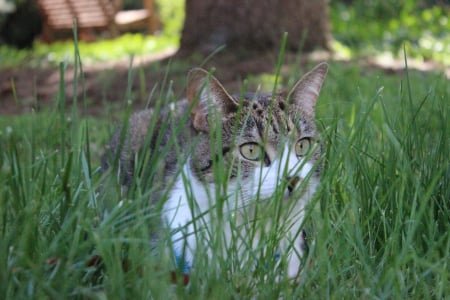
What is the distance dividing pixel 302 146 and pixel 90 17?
34.1ft

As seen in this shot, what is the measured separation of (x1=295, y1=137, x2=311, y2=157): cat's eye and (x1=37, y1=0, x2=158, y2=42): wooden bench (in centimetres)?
991

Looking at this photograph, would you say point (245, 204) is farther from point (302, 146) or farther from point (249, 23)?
point (249, 23)

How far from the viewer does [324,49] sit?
6.25 m

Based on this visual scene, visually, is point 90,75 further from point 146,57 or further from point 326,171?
point 326,171

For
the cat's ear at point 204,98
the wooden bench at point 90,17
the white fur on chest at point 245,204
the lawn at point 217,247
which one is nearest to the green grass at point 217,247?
the lawn at point 217,247

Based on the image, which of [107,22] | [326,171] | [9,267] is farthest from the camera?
[107,22]

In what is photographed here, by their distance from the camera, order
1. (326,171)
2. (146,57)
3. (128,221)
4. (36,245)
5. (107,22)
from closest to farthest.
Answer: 1. (36,245)
2. (128,221)
3. (326,171)
4. (146,57)
5. (107,22)

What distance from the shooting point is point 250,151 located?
2.21m

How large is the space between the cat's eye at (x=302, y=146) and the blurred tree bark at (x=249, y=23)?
376 centimetres

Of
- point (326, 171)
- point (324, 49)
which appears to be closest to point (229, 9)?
point (324, 49)

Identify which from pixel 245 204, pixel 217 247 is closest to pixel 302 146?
pixel 245 204

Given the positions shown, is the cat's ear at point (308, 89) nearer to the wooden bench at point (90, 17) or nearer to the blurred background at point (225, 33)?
the blurred background at point (225, 33)

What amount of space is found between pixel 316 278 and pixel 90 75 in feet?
16.2

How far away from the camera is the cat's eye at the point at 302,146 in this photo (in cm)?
→ 225
